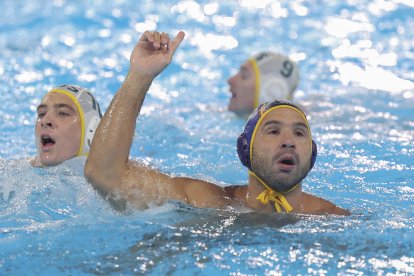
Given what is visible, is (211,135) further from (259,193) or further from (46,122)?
(259,193)

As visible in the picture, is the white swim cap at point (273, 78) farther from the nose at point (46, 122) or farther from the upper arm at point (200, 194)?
the upper arm at point (200, 194)

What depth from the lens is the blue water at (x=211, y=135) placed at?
141 inches

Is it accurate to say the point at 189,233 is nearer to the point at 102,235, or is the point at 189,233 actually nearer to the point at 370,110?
the point at 102,235

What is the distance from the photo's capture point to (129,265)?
345 centimetres

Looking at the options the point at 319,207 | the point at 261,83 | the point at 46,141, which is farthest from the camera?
the point at 261,83

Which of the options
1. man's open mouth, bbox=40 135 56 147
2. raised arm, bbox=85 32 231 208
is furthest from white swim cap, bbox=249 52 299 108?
raised arm, bbox=85 32 231 208

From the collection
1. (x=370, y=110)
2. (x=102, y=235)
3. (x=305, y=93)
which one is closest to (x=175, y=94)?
(x=305, y=93)

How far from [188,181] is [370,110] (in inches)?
149

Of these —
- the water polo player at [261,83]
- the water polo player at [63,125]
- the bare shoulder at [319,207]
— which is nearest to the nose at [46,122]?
the water polo player at [63,125]

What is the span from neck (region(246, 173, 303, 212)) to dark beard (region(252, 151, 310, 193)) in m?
0.06

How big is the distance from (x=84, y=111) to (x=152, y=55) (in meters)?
1.65

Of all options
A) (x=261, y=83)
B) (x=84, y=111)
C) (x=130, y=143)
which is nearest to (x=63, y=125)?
(x=84, y=111)

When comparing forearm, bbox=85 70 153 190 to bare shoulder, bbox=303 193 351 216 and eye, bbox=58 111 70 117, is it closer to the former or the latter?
bare shoulder, bbox=303 193 351 216

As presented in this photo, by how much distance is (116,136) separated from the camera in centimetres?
354
